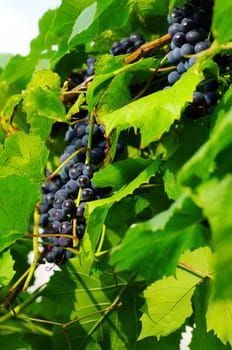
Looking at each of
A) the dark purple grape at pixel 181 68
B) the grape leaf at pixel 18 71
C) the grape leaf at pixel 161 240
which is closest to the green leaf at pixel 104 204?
the dark purple grape at pixel 181 68

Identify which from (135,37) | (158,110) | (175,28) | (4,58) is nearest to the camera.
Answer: (158,110)

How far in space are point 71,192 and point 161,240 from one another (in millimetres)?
370

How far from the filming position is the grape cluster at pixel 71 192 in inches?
29.0

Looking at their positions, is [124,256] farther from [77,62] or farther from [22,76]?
[22,76]

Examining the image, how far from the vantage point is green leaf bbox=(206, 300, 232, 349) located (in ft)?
2.09

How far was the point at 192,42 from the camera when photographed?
64 cm

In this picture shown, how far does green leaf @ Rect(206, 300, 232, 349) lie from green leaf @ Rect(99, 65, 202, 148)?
0.68 ft

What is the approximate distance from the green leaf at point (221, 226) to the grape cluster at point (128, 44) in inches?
17.8

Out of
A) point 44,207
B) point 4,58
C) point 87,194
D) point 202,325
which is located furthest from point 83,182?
point 4,58

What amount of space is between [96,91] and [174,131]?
0.33ft

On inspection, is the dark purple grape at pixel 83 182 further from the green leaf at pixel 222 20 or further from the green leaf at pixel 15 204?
the green leaf at pixel 222 20

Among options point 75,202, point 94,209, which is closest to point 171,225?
point 94,209

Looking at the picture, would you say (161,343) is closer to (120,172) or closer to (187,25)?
(120,172)

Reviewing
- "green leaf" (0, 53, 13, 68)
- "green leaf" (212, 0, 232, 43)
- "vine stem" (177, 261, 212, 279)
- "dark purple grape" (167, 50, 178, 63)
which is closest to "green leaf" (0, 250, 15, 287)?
"vine stem" (177, 261, 212, 279)
